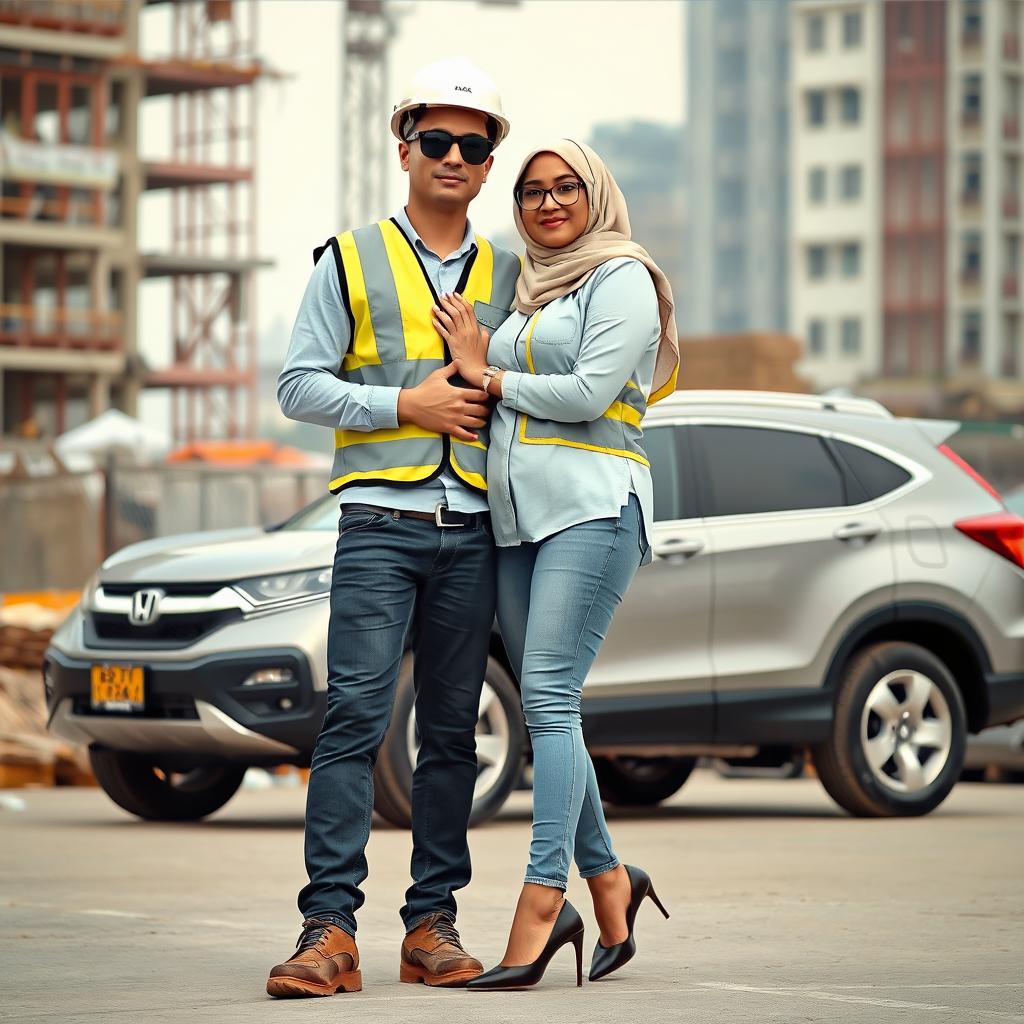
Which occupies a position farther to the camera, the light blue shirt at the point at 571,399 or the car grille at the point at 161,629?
the car grille at the point at 161,629

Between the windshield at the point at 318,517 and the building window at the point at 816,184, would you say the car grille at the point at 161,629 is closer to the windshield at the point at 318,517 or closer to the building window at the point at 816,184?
the windshield at the point at 318,517

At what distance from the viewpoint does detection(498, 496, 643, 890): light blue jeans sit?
5.64 metres

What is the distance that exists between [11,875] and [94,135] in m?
64.3

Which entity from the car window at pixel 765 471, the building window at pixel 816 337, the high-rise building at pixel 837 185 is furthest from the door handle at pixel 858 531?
the building window at pixel 816 337

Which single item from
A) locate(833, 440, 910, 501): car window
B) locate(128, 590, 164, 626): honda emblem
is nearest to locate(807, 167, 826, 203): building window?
locate(833, 440, 910, 501): car window

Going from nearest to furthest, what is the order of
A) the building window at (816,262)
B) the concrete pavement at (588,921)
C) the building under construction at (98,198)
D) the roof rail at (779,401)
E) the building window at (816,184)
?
1. the concrete pavement at (588,921)
2. the roof rail at (779,401)
3. the building under construction at (98,198)
4. the building window at (816,184)
5. the building window at (816,262)

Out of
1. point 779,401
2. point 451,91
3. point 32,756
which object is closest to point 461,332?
point 451,91

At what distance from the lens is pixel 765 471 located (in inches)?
429

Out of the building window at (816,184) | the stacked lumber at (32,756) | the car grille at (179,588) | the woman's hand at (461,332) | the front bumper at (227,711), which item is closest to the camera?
the woman's hand at (461,332)

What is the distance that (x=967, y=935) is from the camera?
672 centimetres

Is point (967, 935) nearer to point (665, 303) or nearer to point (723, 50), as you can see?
point (665, 303)

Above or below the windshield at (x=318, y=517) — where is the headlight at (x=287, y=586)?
below

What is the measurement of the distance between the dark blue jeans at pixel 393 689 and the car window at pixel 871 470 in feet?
17.5

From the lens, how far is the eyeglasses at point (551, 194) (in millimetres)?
5820
